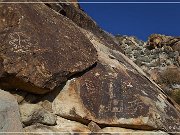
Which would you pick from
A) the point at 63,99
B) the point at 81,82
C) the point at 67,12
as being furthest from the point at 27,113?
the point at 67,12

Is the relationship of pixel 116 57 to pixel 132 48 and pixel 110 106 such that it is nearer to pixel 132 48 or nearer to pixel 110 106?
pixel 110 106

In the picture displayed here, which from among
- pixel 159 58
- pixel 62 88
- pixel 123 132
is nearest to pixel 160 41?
pixel 159 58

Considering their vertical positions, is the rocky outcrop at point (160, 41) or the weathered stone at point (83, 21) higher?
the rocky outcrop at point (160, 41)

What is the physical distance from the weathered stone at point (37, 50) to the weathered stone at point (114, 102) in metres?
0.39

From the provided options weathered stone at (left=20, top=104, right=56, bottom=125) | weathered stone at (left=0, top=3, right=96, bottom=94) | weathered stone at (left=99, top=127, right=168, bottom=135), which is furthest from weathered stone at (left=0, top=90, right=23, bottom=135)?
weathered stone at (left=99, top=127, right=168, bottom=135)

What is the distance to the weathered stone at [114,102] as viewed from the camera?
989 centimetres

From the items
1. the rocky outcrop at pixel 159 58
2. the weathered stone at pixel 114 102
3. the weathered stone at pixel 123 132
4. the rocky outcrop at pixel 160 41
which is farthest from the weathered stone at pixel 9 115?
the rocky outcrop at pixel 160 41

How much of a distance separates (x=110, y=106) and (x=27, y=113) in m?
2.01

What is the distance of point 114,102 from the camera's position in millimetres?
10242

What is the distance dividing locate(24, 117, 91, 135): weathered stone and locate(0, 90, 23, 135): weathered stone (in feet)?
0.98

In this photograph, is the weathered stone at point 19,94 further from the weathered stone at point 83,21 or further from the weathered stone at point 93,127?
the weathered stone at point 83,21

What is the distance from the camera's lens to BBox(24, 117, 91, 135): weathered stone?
929 centimetres

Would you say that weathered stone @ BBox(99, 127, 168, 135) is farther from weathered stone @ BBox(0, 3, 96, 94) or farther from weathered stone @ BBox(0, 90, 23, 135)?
weathered stone @ BBox(0, 90, 23, 135)

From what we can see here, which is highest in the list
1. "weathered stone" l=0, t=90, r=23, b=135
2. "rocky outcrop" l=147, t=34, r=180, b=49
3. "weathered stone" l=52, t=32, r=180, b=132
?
"rocky outcrop" l=147, t=34, r=180, b=49
